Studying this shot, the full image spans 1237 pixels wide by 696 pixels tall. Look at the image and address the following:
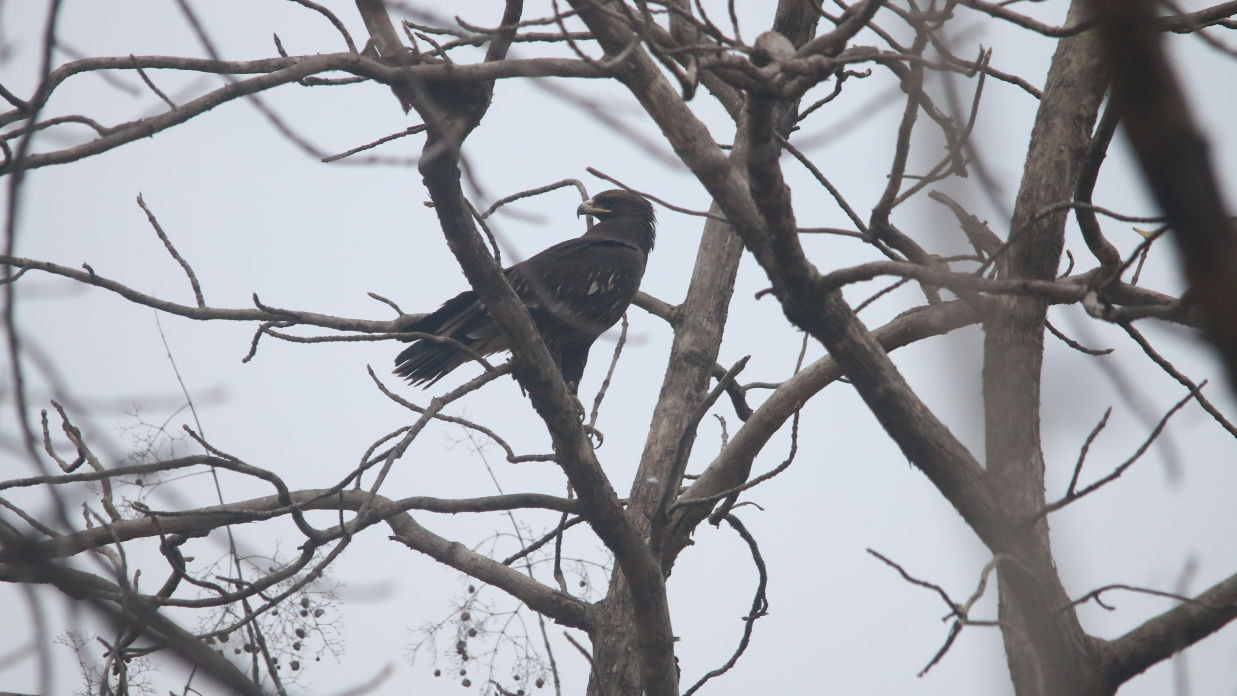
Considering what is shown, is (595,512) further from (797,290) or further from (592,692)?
(797,290)

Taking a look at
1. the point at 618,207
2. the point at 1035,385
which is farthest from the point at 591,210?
the point at 1035,385

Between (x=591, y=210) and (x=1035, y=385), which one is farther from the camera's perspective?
(x=591, y=210)

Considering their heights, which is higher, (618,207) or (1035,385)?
(618,207)

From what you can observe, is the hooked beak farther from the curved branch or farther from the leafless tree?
the curved branch

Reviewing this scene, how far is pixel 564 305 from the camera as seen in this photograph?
539 centimetres

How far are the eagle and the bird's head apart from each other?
0.15 metres

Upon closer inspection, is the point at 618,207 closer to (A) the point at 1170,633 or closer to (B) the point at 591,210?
(B) the point at 591,210

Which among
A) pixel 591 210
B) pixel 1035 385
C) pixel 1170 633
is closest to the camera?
pixel 1170 633

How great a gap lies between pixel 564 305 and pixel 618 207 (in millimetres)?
1280

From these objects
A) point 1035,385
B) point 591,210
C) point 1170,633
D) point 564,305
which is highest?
point 591,210

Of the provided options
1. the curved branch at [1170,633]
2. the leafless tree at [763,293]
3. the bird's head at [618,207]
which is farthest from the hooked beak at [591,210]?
the curved branch at [1170,633]

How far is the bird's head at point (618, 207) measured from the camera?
641 centimetres

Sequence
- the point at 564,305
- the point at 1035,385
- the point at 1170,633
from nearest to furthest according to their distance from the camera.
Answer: the point at 1170,633 → the point at 1035,385 → the point at 564,305

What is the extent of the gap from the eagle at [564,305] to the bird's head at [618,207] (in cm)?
15
